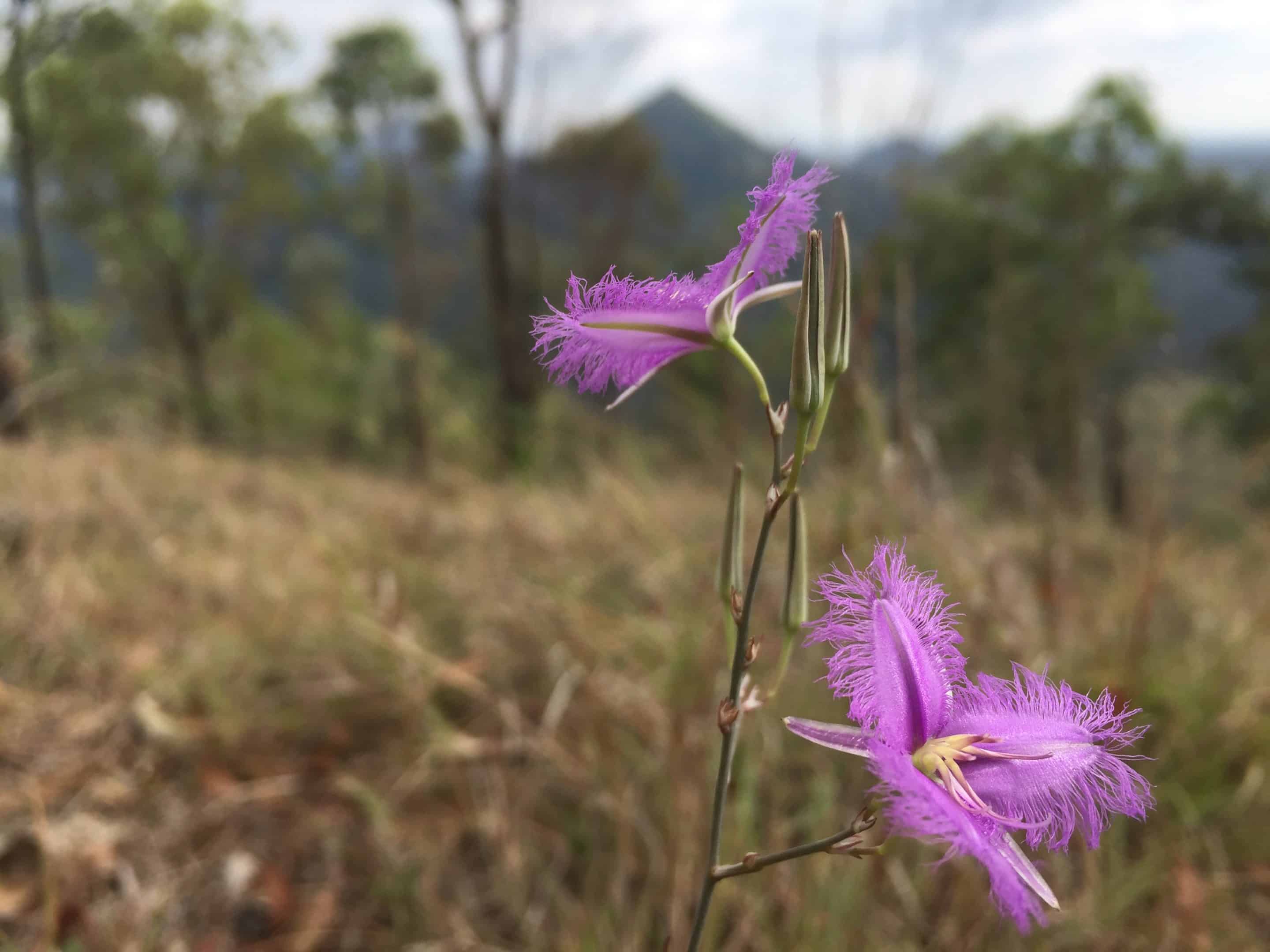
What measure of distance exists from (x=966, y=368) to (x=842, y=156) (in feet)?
80.6

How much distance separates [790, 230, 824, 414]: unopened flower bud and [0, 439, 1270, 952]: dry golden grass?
689 millimetres

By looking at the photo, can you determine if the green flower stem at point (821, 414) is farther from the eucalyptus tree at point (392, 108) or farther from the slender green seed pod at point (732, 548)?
the eucalyptus tree at point (392, 108)

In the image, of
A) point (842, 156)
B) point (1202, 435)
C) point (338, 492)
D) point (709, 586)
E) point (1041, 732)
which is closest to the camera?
point (1041, 732)

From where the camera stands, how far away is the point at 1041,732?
62cm

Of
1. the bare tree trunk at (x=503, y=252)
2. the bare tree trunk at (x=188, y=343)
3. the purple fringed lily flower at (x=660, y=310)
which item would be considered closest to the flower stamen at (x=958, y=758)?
the purple fringed lily flower at (x=660, y=310)

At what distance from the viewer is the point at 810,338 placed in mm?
591

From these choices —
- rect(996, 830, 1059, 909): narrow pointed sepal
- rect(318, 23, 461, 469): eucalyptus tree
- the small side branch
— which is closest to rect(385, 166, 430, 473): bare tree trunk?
rect(318, 23, 461, 469): eucalyptus tree

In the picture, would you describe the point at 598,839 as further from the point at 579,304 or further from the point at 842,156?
the point at 842,156

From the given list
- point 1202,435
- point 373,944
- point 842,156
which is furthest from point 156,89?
point 1202,435

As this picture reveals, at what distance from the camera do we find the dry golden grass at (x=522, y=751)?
5.81 ft

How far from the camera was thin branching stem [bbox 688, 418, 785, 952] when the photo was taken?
60 cm

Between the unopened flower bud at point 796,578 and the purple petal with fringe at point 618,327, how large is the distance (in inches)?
6.2

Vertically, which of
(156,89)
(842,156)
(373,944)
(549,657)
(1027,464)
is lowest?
(373,944)

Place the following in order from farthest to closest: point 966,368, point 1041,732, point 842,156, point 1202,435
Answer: point 966,368 < point 1202,435 < point 842,156 < point 1041,732
